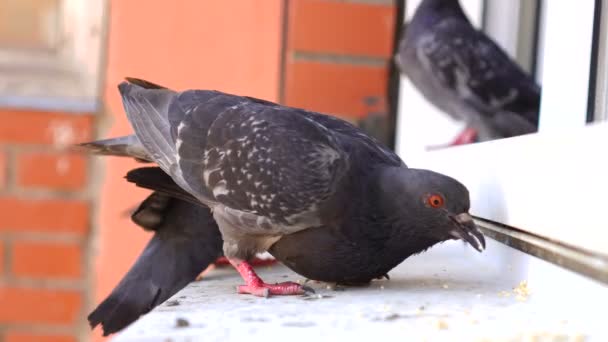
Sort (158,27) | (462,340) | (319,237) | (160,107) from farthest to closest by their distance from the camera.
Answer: (158,27) → (160,107) → (319,237) → (462,340)

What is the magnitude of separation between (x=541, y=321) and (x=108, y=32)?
188 centimetres

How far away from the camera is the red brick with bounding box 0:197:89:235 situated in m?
2.44

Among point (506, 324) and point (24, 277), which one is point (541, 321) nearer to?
point (506, 324)

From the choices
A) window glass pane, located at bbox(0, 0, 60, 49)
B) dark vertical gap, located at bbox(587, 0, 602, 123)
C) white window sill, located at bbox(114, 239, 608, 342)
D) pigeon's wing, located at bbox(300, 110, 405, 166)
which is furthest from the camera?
window glass pane, located at bbox(0, 0, 60, 49)

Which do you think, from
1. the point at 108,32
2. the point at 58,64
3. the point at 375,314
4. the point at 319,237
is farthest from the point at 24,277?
the point at 375,314

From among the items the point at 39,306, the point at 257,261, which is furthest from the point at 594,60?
the point at 39,306

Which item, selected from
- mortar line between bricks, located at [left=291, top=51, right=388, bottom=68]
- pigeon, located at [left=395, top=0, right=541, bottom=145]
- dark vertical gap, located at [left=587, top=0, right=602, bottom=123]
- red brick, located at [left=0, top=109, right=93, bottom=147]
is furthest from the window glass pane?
dark vertical gap, located at [left=587, top=0, right=602, bottom=123]

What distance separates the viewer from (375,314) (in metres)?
0.98

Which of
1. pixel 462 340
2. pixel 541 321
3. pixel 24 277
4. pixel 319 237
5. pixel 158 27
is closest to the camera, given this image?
pixel 462 340

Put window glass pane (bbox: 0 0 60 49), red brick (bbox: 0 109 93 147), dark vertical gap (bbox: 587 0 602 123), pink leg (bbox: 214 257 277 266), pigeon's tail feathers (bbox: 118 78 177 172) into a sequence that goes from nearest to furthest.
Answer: dark vertical gap (bbox: 587 0 602 123), pigeon's tail feathers (bbox: 118 78 177 172), pink leg (bbox: 214 257 277 266), red brick (bbox: 0 109 93 147), window glass pane (bbox: 0 0 60 49)

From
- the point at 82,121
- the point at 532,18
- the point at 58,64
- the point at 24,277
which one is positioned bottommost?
the point at 24,277

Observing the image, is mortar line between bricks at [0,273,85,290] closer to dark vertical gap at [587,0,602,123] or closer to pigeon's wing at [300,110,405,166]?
pigeon's wing at [300,110,405,166]

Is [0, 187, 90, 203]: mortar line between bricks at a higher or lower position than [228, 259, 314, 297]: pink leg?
lower

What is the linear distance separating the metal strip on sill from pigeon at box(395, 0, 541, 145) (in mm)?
1006
